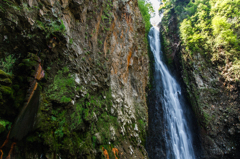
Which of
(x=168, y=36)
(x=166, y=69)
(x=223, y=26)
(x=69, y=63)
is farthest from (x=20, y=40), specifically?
(x=168, y=36)

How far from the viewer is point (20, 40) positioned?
3.40 meters

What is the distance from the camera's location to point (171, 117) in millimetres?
13008

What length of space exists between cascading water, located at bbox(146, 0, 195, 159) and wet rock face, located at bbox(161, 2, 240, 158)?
127 cm

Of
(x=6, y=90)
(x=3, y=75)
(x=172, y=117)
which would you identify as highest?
(x=3, y=75)

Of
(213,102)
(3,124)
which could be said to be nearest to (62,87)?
(3,124)

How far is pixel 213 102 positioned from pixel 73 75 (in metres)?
14.2

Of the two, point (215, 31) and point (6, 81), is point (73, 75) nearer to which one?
point (6, 81)

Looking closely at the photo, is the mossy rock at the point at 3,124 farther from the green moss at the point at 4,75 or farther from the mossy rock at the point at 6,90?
the green moss at the point at 4,75

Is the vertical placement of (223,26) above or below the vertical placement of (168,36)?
below

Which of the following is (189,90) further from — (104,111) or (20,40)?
(20,40)

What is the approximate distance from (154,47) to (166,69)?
4.24 m

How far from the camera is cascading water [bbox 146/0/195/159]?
11.3 meters

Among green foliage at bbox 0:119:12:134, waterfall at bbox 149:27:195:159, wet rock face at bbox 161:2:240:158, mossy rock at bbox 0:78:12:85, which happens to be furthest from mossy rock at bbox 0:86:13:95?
wet rock face at bbox 161:2:240:158

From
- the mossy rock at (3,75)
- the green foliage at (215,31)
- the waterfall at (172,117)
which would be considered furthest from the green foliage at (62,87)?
the green foliage at (215,31)
